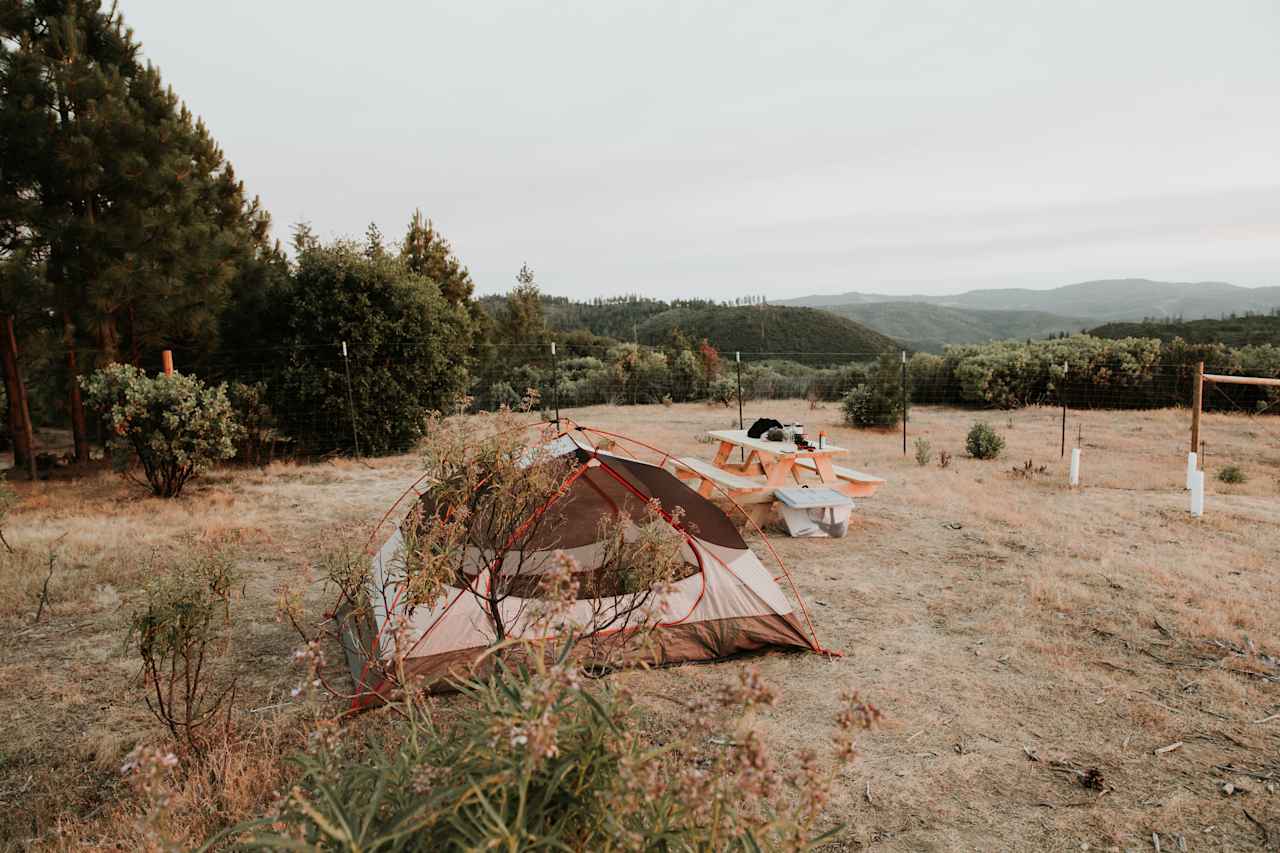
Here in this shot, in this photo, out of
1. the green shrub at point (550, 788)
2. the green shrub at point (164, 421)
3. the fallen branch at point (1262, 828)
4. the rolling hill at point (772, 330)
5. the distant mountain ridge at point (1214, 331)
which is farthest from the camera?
the rolling hill at point (772, 330)

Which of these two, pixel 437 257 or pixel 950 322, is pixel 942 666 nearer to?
pixel 437 257

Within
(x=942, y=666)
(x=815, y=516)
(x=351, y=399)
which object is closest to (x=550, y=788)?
(x=942, y=666)

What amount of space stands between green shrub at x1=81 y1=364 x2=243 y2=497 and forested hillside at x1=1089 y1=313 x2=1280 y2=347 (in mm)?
26150

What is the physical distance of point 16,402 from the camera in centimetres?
938

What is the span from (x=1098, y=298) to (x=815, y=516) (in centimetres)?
10770

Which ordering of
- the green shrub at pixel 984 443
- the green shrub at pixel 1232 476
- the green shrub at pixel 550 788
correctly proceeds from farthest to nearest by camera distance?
1. the green shrub at pixel 984 443
2. the green shrub at pixel 1232 476
3. the green shrub at pixel 550 788

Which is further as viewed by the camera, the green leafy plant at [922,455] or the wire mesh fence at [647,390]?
the wire mesh fence at [647,390]

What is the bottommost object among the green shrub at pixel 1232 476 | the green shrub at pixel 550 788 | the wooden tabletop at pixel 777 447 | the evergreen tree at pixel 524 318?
the green shrub at pixel 1232 476

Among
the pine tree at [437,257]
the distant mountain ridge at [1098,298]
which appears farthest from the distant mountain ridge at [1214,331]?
the distant mountain ridge at [1098,298]

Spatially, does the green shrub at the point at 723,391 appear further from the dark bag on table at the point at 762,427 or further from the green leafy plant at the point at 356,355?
the dark bag on table at the point at 762,427

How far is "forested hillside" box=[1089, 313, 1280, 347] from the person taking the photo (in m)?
23.4

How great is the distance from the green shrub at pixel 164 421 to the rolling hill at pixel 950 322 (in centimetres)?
5203

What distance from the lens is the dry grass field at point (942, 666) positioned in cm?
271

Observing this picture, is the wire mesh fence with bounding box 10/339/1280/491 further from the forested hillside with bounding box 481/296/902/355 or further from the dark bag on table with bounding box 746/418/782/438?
the forested hillside with bounding box 481/296/902/355
